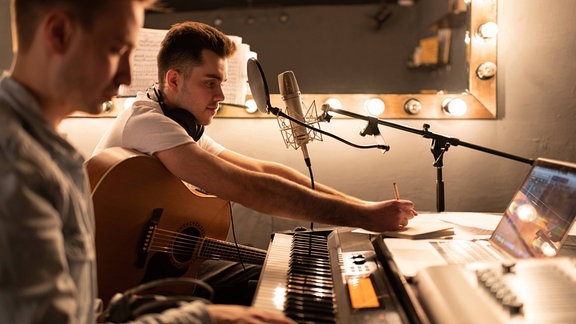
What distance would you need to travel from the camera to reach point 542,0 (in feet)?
7.66

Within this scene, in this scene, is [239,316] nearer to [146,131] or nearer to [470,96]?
[146,131]

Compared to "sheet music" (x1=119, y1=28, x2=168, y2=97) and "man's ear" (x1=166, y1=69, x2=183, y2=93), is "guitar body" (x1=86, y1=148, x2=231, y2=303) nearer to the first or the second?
"man's ear" (x1=166, y1=69, x2=183, y2=93)

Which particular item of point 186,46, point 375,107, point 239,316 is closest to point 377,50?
point 375,107

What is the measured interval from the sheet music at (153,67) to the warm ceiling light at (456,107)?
896mm

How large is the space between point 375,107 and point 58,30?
177 centimetres

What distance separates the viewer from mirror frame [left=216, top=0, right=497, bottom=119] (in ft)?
7.66

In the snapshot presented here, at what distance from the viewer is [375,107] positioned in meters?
2.37

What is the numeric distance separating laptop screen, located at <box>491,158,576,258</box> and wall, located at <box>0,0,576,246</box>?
2.87 ft

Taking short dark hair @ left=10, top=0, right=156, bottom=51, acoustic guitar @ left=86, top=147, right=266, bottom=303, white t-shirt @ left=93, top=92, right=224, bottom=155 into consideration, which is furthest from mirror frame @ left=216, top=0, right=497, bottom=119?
short dark hair @ left=10, top=0, right=156, bottom=51

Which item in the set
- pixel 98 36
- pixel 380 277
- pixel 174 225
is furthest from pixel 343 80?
pixel 98 36

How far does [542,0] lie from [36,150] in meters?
2.27

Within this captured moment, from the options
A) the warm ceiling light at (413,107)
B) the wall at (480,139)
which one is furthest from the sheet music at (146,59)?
the warm ceiling light at (413,107)

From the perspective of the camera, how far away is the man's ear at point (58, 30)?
745 millimetres

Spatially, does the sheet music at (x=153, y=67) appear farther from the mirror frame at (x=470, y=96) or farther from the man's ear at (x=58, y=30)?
the man's ear at (x=58, y=30)
